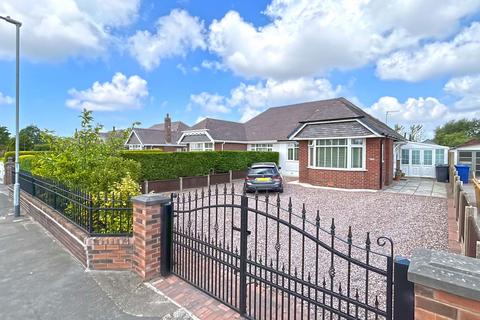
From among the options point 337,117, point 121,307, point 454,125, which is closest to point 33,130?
point 337,117

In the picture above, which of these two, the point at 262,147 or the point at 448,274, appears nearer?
the point at 448,274

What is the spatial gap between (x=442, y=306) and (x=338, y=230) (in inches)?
212

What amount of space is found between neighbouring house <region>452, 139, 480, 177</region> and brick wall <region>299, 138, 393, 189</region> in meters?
8.07

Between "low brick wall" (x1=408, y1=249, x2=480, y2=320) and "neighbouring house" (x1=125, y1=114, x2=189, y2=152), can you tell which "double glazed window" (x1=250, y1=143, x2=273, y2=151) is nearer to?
"neighbouring house" (x1=125, y1=114, x2=189, y2=152)

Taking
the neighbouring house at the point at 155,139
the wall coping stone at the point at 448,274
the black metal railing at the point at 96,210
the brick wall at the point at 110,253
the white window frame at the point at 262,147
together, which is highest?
the neighbouring house at the point at 155,139

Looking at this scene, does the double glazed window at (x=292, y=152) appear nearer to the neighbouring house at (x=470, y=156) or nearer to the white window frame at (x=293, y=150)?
the white window frame at (x=293, y=150)

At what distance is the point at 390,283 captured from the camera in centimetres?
200

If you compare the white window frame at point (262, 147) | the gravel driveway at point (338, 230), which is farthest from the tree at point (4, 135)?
the gravel driveway at point (338, 230)

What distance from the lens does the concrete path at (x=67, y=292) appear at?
312 centimetres

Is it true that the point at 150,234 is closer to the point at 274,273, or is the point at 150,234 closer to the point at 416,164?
the point at 274,273

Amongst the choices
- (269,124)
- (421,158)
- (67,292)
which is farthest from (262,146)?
(67,292)

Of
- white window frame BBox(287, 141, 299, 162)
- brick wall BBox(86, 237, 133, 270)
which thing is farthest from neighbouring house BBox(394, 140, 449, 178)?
brick wall BBox(86, 237, 133, 270)

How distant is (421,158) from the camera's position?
19.3 meters

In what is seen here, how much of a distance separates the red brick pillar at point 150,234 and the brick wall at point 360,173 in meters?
11.7
